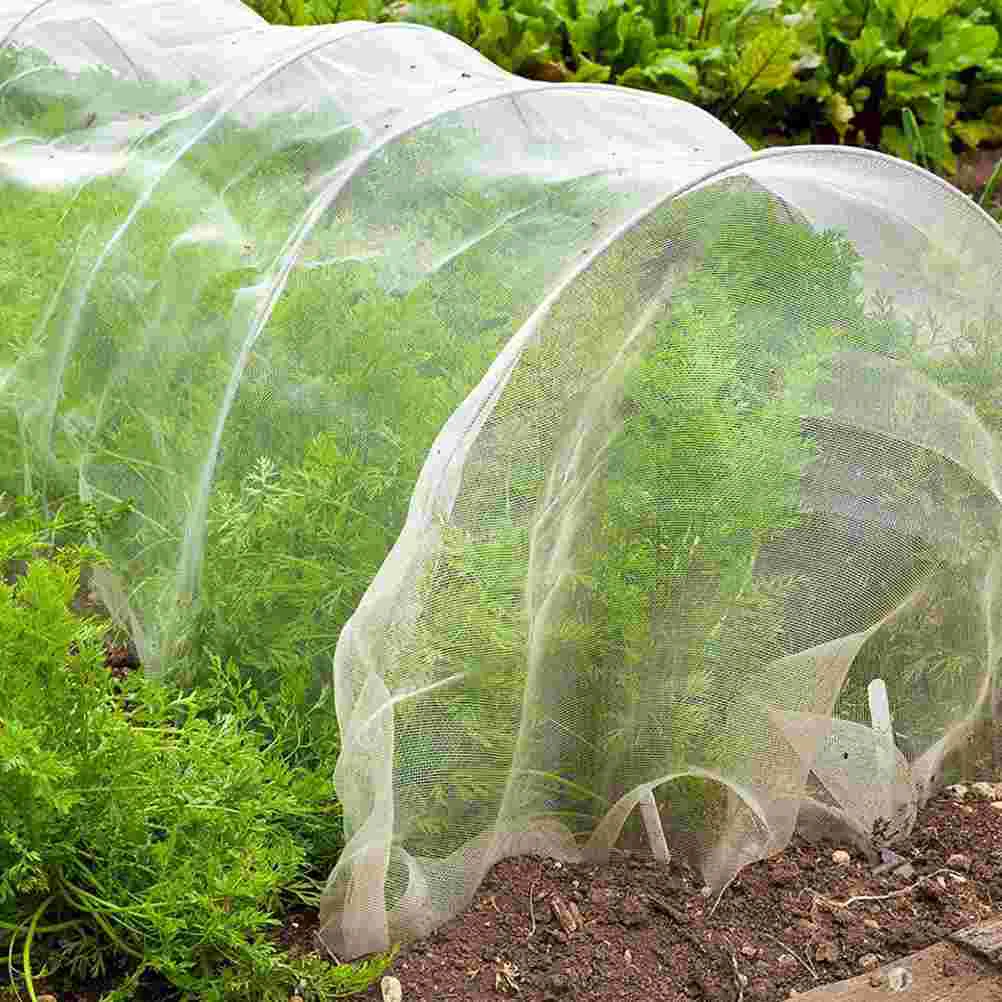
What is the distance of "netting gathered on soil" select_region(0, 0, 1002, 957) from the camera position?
9.33 ft

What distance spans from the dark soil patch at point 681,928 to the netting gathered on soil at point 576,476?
7 cm

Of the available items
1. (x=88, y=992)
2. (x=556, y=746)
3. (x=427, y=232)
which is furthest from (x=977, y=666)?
(x=88, y=992)

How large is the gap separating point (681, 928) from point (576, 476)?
904 millimetres

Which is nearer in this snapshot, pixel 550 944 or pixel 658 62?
pixel 550 944

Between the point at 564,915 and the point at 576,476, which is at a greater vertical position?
the point at 576,476

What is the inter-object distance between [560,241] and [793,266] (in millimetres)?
493

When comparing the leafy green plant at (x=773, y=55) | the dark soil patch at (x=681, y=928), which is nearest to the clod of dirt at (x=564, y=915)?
the dark soil patch at (x=681, y=928)

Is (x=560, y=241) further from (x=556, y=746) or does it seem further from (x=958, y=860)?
(x=958, y=860)

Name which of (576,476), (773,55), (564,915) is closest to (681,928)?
(564,915)

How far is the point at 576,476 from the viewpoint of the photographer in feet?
9.59

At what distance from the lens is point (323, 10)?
723cm

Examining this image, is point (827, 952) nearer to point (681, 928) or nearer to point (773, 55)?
point (681, 928)

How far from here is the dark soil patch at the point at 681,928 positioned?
2.94 m

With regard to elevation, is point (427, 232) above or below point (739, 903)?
above
